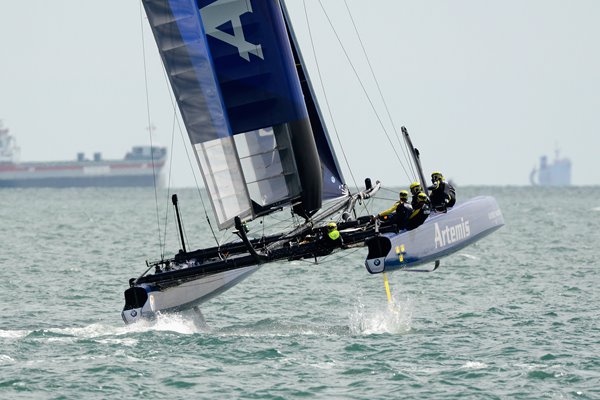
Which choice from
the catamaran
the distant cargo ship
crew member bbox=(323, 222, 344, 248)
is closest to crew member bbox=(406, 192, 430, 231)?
the catamaran

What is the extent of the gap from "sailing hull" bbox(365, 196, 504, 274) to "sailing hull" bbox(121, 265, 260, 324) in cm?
188

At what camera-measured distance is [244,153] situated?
17.8 metres

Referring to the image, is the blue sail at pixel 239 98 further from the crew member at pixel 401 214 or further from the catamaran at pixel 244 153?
the crew member at pixel 401 214

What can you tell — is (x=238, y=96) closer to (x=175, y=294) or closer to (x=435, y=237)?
(x=175, y=294)

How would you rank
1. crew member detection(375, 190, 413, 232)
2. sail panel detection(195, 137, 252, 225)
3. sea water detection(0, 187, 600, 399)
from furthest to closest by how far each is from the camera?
1. sail panel detection(195, 137, 252, 225)
2. crew member detection(375, 190, 413, 232)
3. sea water detection(0, 187, 600, 399)

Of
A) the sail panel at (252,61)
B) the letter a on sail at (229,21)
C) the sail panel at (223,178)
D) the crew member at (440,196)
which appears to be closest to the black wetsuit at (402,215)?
the crew member at (440,196)

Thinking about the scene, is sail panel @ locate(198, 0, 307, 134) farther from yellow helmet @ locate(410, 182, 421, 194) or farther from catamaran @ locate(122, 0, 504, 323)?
yellow helmet @ locate(410, 182, 421, 194)

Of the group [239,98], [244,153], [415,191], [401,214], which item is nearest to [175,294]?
[244,153]

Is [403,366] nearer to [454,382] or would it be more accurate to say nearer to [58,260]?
[454,382]

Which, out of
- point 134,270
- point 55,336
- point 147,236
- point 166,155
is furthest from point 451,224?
point 166,155

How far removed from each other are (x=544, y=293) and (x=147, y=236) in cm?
2282

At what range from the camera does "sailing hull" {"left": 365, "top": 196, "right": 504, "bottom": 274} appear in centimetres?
1670

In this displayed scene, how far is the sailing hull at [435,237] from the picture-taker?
16.7m

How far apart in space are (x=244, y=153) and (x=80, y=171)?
146 m
